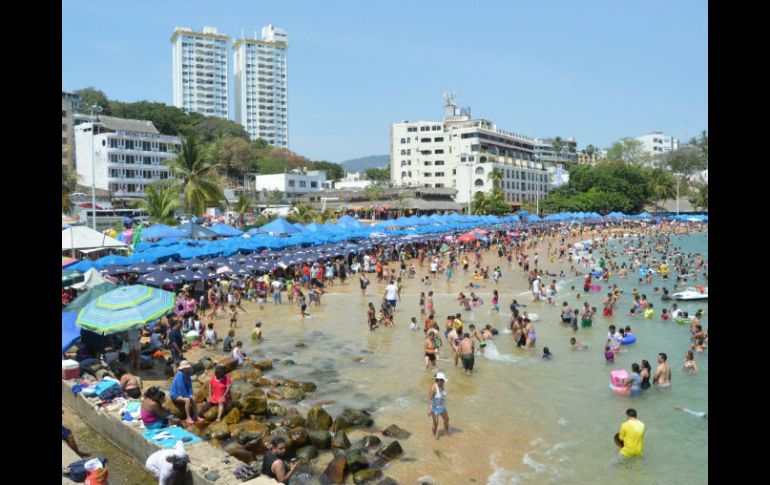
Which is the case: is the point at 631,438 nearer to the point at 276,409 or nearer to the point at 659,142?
the point at 276,409

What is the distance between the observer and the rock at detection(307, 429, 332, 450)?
372 inches

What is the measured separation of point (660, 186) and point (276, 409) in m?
97.3

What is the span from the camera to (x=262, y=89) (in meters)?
145

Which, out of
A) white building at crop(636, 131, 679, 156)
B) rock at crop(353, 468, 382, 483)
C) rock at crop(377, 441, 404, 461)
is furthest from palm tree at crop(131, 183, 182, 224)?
white building at crop(636, 131, 679, 156)

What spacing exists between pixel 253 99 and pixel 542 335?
138 m

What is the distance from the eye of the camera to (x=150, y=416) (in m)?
8.48

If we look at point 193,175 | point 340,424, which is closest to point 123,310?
point 340,424

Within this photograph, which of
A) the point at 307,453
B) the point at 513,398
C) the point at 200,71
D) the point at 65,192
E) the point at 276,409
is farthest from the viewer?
the point at 200,71

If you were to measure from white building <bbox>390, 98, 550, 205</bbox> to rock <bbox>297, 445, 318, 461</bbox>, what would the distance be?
77390 millimetres

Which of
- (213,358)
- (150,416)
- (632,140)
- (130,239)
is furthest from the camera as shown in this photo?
(632,140)

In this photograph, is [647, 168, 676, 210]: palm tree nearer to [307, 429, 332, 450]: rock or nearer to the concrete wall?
[307, 429, 332, 450]: rock
